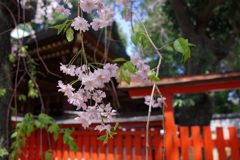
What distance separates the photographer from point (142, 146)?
A: 2713 millimetres

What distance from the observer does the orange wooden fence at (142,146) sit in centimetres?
243

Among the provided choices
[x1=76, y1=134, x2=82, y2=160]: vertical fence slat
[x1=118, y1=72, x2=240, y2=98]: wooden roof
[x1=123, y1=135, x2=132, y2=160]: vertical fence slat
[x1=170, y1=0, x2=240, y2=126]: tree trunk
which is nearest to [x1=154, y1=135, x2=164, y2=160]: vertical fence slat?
[x1=123, y1=135, x2=132, y2=160]: vertical fence slat

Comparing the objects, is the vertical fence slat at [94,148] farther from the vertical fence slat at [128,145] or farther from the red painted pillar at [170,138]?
the red painted pillar at [170,138]

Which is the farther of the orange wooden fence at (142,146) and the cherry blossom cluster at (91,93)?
the orange wooden fence at (142,146)

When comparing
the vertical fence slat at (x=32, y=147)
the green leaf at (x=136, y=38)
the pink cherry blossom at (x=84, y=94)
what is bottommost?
the vertical fence slat at (x=32, y=147)

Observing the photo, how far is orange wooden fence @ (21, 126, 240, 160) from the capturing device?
2.43 m

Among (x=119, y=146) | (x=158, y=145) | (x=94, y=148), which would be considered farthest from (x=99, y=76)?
(x=94, y=148)

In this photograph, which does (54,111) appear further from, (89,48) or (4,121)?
(4,121)

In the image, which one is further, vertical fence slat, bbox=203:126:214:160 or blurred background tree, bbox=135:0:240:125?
blurred background tree, bbox=135:0:240:125

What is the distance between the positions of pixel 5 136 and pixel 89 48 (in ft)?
9.81

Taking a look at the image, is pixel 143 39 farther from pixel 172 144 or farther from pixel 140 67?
pixel 172 144

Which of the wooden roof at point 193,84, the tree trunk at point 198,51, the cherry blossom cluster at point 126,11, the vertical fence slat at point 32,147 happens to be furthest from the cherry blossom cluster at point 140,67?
the tree trunk at point 198,51

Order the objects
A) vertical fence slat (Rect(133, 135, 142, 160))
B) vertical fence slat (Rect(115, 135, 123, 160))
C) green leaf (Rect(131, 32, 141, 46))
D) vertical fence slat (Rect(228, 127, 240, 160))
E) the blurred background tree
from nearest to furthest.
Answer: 1. green leaf (Rect(131, 32, 141, 46))
2. vertical fence slat (Rect(228, 127, 240, 160))
3. vertical fence slat (Rect(133, 135, 142, 160))
4. vertical fence slat (Rect(115, 135, 123, 160))
5. the blurred background tree

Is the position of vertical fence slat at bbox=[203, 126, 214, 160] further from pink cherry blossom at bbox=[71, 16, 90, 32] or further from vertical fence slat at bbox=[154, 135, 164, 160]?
pink cherry blossom at bbox=[71, 16, 90, 32]
